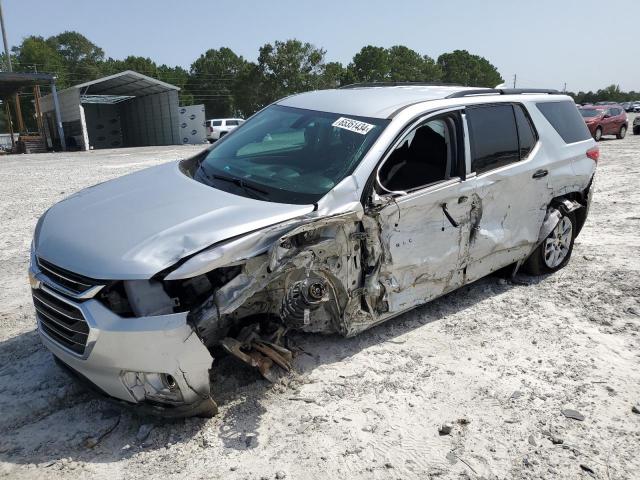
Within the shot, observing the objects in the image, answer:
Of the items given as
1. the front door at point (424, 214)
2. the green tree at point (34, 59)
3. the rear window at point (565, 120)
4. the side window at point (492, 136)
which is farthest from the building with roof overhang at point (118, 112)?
the front door at point (424, 214)

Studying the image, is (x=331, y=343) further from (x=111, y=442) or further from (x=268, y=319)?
(x=111, y=442)

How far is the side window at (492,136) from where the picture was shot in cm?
416

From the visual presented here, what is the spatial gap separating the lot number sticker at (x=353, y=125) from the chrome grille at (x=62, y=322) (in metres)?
2.24

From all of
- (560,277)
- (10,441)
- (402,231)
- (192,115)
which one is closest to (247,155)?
(402,231)

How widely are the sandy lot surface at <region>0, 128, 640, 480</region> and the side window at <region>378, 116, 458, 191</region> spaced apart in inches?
48.7

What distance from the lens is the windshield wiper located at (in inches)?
132

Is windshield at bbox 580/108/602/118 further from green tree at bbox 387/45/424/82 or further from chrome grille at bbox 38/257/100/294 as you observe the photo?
green tree at bbox 387/45/424/82

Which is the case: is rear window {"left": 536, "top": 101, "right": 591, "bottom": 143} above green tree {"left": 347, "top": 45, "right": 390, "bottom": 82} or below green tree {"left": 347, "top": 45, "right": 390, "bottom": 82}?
below

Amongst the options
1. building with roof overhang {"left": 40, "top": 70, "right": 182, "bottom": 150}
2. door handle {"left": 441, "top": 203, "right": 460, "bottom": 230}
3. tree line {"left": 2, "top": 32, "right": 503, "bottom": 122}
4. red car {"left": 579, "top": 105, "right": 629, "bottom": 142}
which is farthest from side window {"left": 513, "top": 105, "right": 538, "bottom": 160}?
tree line {"left": 2, "top": 32, "right": 503, "bottom": 122}

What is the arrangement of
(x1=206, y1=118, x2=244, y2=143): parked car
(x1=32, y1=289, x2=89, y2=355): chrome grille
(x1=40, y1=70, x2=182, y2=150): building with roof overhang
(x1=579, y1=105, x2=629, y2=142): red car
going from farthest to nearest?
(x1=206, y1=118, x2=244, y2=143): parked car → (x1=40, y1=70, x2=182, y2=150): building with roof overhang → (x1=579, y1=105, x2=629, y2=142): red car → (x1=32, y1=289, x2=89, y2=355): chrome grille

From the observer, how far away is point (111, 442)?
9.32 ft

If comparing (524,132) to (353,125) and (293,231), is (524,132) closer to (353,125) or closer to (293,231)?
(353,125)

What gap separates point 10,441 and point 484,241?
359 centimetres

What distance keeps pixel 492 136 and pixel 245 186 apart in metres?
2.21
